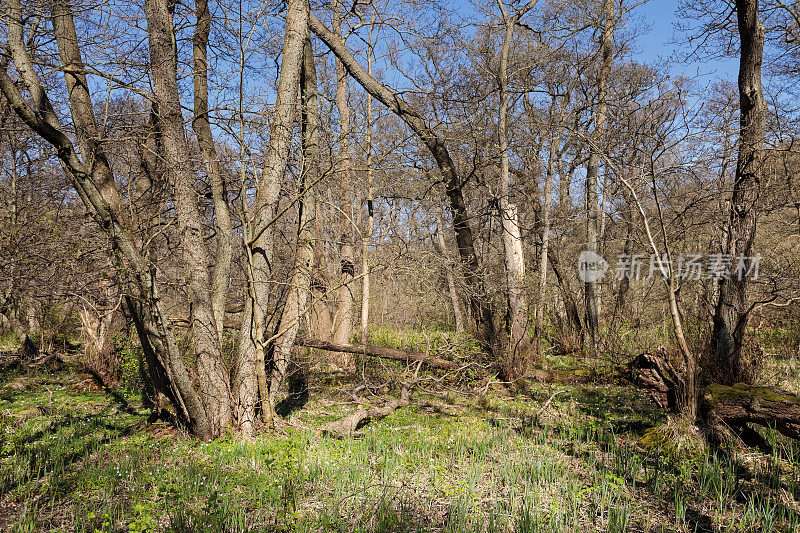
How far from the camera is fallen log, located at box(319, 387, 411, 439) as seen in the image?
18.5 ft

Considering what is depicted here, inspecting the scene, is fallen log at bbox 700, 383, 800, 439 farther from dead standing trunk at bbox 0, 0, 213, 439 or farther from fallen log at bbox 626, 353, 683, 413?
dead standing trunk at bbox 0, 0, 213, 439

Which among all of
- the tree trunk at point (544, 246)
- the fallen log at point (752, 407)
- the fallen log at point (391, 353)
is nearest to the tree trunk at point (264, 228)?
the fallen log at point (391, 353)

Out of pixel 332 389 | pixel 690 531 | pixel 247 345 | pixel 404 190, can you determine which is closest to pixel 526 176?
pixel 404 190

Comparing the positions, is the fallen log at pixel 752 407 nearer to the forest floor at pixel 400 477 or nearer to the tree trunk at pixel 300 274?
the forest floor at pixel 400 477

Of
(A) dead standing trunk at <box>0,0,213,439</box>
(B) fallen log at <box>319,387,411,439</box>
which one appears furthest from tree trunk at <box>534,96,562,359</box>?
(A) dead standing trunk at <box>0,0,213,439</box>

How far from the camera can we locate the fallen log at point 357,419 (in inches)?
222

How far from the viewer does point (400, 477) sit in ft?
13.9

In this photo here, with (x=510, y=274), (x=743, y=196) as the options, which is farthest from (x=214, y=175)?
(x=743, y=196)

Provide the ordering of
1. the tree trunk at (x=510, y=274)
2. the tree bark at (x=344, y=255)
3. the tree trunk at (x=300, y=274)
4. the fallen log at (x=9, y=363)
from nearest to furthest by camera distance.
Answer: the tree trunk at (x=300, y=274), the tree trunk at (x=510, y=274), the tree bark at (x=344, y=255), the fallen log at (x=9, y=363)

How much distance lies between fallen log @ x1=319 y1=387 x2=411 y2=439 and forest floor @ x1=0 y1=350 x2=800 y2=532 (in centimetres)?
13

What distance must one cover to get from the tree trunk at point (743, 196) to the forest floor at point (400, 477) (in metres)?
1.73

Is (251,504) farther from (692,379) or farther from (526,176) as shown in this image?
(526,176)

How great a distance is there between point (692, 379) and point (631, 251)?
13202 mm

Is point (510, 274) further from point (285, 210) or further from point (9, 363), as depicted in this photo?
point (9, 363)
